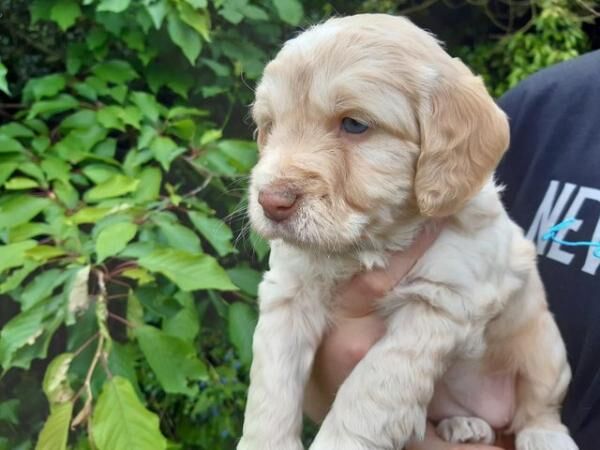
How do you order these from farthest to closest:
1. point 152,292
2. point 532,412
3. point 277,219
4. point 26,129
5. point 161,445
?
point 26,129, point 152,292, point 532,412, point 161,445, point 277,219

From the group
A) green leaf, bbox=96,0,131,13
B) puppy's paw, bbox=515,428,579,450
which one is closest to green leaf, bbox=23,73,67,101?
green leaf, bbox=96,0,131,13

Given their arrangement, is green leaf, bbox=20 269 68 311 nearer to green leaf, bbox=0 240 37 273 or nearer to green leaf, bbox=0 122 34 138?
green leaf, bbox=0 240 37 273

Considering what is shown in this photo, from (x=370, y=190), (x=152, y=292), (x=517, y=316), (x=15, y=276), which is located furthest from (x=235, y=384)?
(x=370, y=190)

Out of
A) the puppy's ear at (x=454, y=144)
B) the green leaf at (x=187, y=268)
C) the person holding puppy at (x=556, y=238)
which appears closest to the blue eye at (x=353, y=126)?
the puppy's ear at (x=454, y=144)

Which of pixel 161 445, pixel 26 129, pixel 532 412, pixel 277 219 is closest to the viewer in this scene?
pixel 277 219

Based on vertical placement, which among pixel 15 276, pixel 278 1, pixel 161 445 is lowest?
pixel 161 445

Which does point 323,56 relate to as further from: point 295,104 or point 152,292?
point 152,292

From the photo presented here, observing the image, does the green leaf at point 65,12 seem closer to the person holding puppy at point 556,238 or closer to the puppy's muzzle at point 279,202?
the person holding puppy at point 556,238

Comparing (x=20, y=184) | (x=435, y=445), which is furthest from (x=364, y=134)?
(x=20, y=184)
